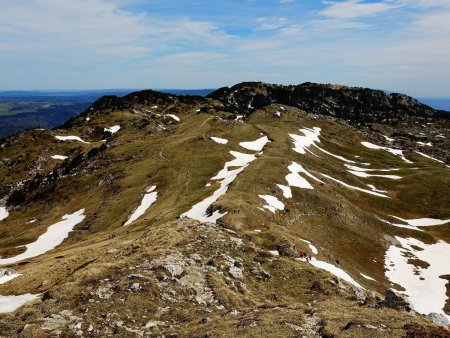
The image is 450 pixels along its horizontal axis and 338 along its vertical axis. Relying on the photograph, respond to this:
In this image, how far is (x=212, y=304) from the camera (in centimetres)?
2869

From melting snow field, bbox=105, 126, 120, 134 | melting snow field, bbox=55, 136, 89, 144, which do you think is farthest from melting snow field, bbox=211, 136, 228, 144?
melting snow field, bbox=55, 136, 89, 144

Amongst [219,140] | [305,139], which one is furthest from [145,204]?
[305,139]

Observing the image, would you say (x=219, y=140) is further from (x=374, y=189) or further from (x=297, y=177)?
(x=374, y=189)

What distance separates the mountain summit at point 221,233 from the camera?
83.0ft

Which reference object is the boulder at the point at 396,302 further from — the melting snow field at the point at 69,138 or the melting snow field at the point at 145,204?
the melting snow field at the point at 69,138

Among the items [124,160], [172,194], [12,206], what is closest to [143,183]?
[172,194]

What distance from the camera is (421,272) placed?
230 ft

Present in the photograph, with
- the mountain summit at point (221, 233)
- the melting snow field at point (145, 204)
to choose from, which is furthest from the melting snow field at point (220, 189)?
the melting snow field at point (145, 204)

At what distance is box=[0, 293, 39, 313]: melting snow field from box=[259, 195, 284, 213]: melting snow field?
4580cm

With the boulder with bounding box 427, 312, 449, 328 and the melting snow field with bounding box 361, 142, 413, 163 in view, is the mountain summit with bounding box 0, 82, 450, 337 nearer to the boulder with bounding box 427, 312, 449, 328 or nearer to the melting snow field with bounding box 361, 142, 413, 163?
the boulder with bounding box 427, 312, 449, 328

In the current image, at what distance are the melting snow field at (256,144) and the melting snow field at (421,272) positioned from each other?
171 ft

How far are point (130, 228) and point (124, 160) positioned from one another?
5640 centimetres

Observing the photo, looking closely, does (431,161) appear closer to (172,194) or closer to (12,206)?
(172,194)

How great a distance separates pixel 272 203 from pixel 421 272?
29.1 m
